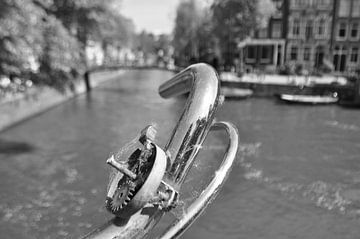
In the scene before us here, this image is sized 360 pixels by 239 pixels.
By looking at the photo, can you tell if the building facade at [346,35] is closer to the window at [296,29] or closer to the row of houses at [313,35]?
the row of houses at [313,35]

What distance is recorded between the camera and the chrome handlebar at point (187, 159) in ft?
5.77

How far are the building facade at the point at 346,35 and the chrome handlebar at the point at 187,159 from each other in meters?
47.1

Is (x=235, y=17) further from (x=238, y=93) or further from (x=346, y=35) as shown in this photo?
(x=346, y=35)

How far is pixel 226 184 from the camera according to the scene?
1069cm

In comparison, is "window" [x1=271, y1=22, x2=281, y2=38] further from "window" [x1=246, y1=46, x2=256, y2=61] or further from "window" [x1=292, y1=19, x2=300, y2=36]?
"window" [x1=246, y1=46, x2=256, y2=61]

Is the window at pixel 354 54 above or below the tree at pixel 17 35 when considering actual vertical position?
below

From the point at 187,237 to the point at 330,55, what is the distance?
44.3 metres

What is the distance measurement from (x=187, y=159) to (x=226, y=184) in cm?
910

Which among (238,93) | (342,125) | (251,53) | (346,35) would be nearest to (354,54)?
(346,35)

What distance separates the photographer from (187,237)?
7816 millimetres

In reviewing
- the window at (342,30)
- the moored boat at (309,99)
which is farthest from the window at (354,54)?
the moored boat at (309,99)

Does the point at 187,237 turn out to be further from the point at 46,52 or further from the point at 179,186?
the point at 46,52

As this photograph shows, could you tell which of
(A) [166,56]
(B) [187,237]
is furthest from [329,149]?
(A) [166,56]

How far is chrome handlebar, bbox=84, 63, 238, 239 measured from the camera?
176 cm
